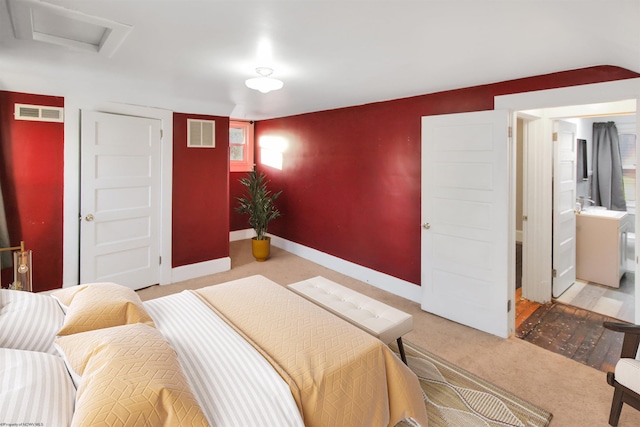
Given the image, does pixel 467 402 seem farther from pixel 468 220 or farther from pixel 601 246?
pixel 601 246

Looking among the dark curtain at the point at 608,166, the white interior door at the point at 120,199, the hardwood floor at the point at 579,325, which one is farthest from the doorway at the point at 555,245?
the white interior door at the point at 120,199

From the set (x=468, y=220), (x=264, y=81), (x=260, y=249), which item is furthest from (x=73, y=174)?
(x=468, y=220)

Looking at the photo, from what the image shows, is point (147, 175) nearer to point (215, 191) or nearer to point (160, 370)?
point (215, 191)

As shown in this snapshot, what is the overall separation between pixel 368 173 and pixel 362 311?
2.16 m

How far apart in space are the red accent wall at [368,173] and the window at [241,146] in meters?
0.84

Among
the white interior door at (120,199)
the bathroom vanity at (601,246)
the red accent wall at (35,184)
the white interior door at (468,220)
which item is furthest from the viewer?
the bathroom vanity at (601,246)

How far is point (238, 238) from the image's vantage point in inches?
256

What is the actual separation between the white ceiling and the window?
110 inches

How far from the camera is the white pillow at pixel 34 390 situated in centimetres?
100

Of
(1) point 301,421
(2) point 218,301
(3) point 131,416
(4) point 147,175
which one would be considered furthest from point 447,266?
(4) point 147,175

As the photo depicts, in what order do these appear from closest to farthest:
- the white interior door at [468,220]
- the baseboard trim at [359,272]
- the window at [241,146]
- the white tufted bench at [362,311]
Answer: the white tufted bench at [362,311]
the white interior door at [468,220]
the baseboard trim at [359,272]
the window at [241,146]

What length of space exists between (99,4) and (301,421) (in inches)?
80.4

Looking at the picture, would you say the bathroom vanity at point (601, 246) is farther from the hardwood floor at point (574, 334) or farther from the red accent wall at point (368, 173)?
the red accent wall at point (368, 173)

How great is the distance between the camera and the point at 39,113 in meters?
3.28
